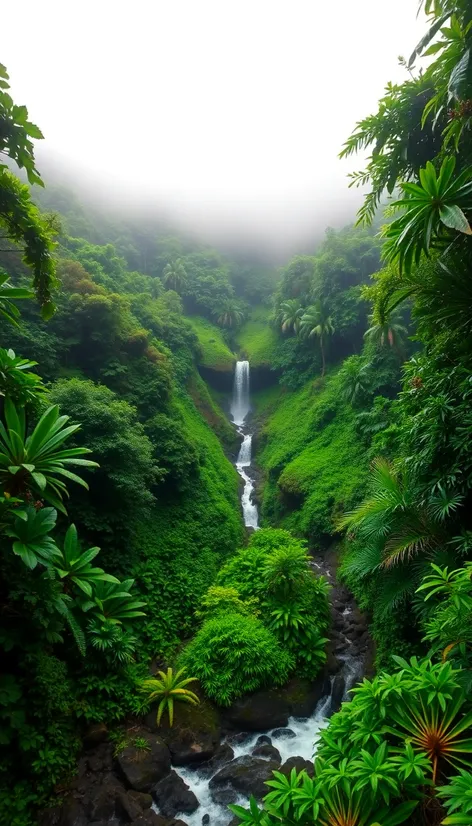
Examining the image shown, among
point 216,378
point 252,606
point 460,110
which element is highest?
point 460,110

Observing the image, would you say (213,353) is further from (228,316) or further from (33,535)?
(33,535)

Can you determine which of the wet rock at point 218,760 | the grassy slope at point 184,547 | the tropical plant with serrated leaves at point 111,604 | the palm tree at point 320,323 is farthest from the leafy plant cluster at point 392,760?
the palm tree at point 320,323

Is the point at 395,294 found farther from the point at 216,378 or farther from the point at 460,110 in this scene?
the point at 216,378

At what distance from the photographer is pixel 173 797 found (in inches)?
259

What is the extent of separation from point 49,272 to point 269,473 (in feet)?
56.7

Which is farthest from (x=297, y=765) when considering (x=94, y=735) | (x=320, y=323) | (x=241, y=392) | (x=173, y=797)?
(x=241, y=392)

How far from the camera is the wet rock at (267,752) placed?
7262 mm

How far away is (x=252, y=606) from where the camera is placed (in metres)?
9.88

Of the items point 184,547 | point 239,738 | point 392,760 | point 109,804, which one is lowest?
point 239,738

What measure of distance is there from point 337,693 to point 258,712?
6.07 ft

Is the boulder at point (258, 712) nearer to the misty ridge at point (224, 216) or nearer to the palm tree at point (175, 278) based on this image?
the palm tree at point (175, 278)

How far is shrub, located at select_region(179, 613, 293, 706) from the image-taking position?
8164 millimetres

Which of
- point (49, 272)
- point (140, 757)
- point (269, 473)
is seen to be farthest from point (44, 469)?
point (269, 473)

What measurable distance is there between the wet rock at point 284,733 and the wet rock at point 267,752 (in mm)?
Result: 373
